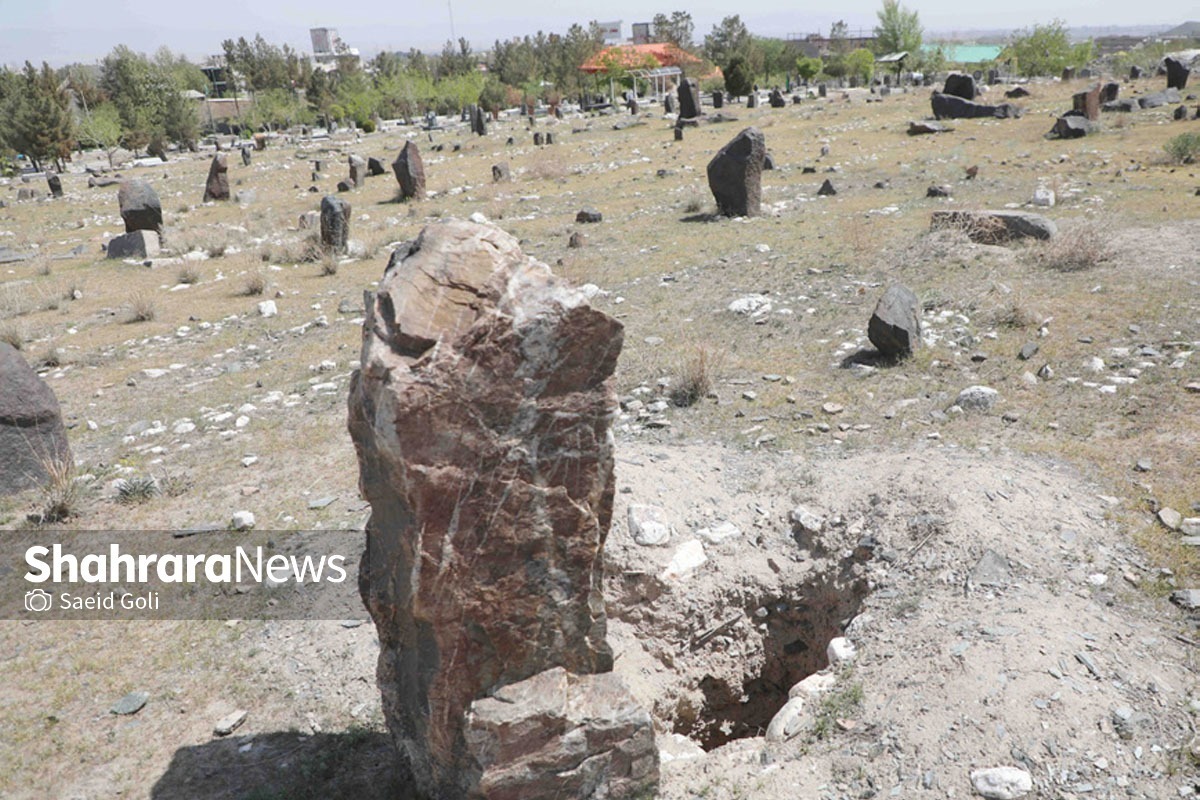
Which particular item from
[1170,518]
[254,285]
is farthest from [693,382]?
[254,285]

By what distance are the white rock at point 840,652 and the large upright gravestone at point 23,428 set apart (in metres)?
5.87

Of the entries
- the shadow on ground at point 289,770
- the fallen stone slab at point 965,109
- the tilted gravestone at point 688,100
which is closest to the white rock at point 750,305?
the shadow on ground at point 289,770

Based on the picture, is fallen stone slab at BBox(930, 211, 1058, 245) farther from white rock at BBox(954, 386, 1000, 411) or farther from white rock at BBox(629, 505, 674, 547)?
white rock at BBox(629, 505, 674, 547)

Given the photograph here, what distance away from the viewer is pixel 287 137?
43.8 m

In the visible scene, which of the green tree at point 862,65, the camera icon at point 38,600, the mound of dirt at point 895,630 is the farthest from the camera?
the green tree at point 862,65

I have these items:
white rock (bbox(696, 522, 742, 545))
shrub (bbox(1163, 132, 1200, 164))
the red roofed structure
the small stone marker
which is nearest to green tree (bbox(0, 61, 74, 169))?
the red roofed structure

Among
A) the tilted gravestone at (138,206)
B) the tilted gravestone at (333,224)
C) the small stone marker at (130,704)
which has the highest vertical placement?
the tilted gravestone at (138,206)

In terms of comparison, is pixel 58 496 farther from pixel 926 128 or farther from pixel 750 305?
pixel 926 128

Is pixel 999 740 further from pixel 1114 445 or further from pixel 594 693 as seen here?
pixel 1114 445

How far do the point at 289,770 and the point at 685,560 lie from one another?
233 centimetres

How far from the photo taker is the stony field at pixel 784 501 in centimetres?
376

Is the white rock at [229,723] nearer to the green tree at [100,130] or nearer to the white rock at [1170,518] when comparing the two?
the white rock at [1170,518]

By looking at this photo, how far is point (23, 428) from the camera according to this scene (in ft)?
22.1

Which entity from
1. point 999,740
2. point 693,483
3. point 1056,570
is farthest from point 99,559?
point 1056,570
